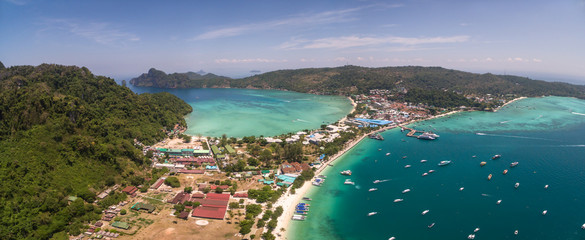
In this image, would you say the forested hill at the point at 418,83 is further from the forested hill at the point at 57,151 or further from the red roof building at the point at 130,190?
→ the red roof building at the point at 130,190

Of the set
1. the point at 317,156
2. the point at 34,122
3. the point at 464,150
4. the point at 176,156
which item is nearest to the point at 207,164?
the point at 176,156

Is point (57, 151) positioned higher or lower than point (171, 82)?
lower

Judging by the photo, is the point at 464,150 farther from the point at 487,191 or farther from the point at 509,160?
the point at 487,191

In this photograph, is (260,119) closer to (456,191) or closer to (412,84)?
(456,191)

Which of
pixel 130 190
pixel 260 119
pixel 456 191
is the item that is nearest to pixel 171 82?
pixel 260 119

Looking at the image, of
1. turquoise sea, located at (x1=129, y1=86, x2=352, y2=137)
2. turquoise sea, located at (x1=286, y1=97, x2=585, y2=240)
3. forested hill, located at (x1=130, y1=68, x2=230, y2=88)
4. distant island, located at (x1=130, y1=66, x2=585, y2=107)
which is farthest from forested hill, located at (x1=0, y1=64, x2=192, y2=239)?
forested hill, located at (x1=130, y1=68, x2=230, y2=88)

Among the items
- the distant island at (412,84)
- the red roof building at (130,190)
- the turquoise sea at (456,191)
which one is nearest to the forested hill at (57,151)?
the red roof building at (130,190)

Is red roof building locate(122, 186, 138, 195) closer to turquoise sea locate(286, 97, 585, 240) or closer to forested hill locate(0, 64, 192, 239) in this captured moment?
forested hill locate(0, 64, 192, 239)
